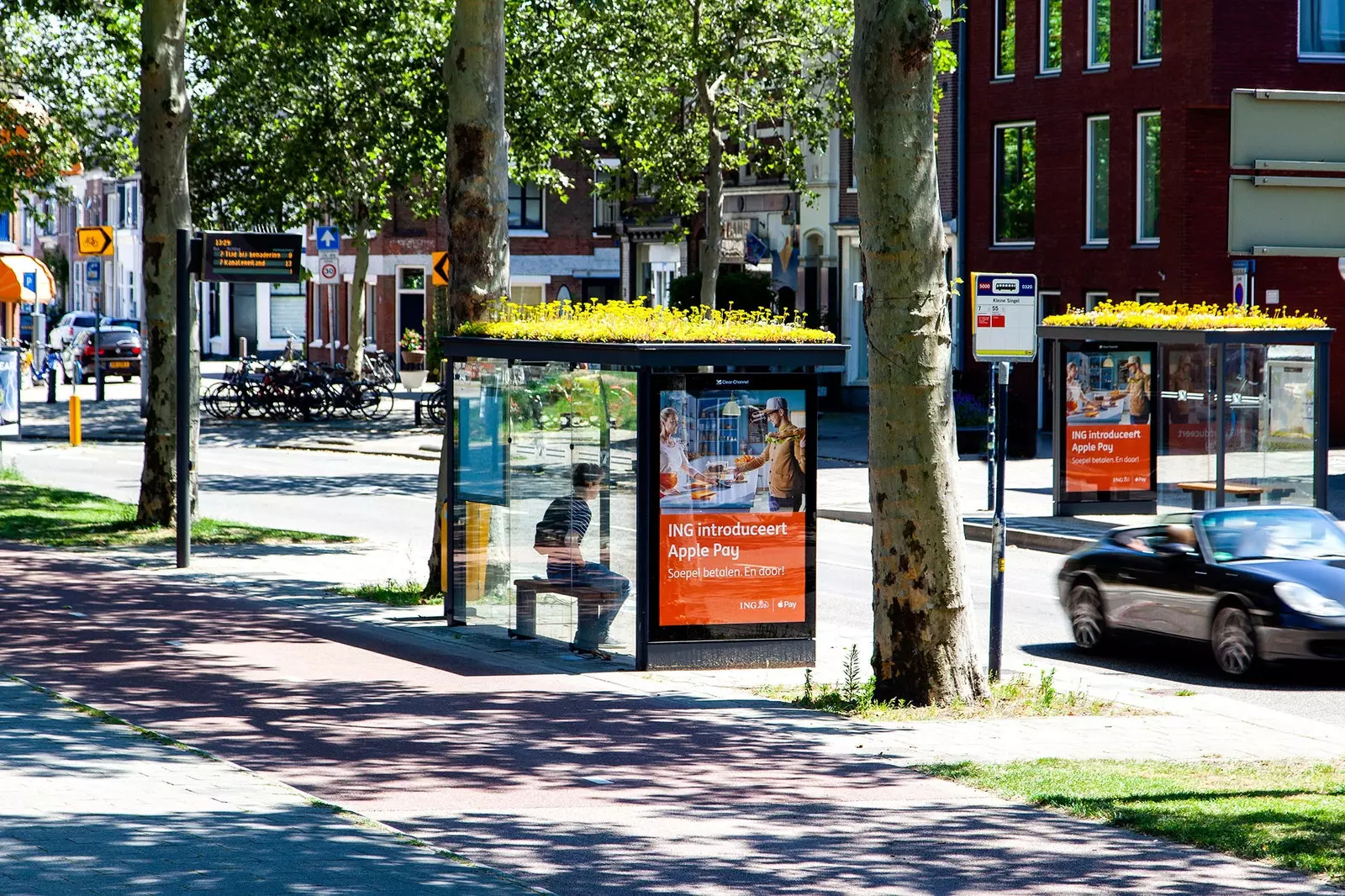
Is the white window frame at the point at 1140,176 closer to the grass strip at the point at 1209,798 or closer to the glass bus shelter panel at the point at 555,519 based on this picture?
the glass bus shelter panel at the point at 555,519

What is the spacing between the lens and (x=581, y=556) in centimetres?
1253

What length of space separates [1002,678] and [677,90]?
80.0 feet

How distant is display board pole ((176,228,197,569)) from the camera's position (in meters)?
16.6

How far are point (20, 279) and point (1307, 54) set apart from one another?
26052 mm

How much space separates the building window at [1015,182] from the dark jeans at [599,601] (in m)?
26.7

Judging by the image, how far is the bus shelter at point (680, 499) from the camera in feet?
39.0

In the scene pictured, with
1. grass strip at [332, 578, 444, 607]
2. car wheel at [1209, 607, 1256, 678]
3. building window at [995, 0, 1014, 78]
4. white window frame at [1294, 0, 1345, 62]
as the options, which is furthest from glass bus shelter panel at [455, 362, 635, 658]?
building window at [995, 0, 1014, 78]

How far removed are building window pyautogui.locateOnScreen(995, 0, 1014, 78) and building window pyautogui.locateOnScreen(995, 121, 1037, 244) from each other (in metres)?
1.16

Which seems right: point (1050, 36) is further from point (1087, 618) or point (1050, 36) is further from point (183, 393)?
point (1087, 618)

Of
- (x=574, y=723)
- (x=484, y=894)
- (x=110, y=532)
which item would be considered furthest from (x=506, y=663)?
(x=110, y=532)

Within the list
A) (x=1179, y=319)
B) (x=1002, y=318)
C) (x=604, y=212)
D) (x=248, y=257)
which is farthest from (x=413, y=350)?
(x=1002, y=318)

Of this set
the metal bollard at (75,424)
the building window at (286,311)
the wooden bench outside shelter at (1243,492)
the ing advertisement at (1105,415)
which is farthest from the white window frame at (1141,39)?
the building window at (286,311)

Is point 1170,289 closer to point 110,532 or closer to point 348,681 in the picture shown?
point 110,532

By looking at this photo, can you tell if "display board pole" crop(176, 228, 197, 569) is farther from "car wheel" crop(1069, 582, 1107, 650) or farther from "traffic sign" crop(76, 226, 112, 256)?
"traffic sign" crop(76, 226, 112, 256)
